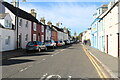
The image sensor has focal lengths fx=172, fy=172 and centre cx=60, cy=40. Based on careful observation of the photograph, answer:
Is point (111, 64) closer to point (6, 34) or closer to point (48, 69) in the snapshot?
point (48, 69)

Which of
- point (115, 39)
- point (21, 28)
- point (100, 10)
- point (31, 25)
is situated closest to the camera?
point (115, 39)

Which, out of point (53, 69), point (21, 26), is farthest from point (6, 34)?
point (53, 69)

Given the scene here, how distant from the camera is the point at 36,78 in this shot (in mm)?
7637

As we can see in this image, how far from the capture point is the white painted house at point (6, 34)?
76.0 ft

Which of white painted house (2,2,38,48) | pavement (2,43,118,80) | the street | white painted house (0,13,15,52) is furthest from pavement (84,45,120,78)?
white painted house (2,2,38,48)

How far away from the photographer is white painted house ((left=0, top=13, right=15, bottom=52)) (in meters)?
23.2

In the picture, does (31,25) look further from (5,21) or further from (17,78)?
(17,78)

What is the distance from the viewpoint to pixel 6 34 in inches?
957

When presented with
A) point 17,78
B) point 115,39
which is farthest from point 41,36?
point 17,78

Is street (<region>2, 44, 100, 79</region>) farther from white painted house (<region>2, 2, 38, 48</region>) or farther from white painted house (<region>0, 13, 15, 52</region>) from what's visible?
white painted house (<region>2, 2, 38, 48</region>)

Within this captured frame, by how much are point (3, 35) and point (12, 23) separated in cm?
467

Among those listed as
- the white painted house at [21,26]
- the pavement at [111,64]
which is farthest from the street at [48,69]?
the white painted house at [21,26]

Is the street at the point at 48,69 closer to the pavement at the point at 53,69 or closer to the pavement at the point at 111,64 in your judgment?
the pavement at the point at 53,69

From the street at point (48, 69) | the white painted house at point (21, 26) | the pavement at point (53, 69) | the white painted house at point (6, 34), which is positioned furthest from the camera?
the white painted house at point (21, 26)
